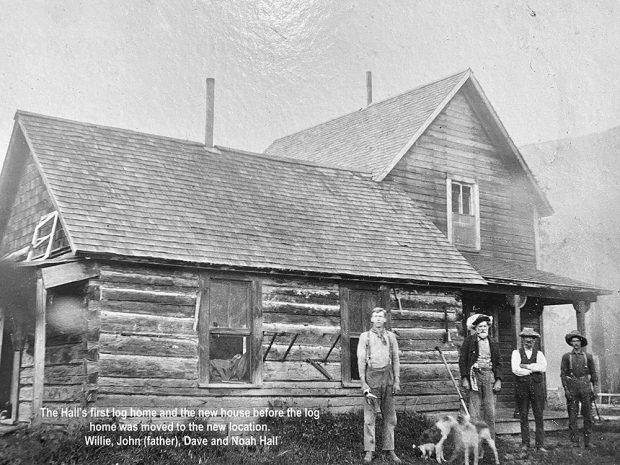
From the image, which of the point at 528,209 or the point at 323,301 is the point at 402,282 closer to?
the point at 323,301

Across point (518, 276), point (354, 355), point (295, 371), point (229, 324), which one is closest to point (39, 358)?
point (229, 324)

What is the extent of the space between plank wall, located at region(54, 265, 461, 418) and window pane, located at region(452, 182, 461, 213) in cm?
438

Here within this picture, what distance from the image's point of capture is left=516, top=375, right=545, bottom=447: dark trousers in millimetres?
13211

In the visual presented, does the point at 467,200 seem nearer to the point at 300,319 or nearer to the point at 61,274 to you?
the point at 300,319

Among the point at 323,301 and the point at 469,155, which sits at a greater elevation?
the point at 469,155

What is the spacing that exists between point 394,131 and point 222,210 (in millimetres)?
7415

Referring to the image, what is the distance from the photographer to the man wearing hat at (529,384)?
1321 centimetres

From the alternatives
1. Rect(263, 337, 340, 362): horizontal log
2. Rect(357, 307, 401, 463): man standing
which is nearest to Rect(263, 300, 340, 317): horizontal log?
Rect(263, 337, 340, 362): horizontal log

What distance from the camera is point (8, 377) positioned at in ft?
49.5

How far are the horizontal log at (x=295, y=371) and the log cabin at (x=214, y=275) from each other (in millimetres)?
28

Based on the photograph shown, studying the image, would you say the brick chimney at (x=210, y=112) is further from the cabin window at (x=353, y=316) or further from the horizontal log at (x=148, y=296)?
the horizontal log at (x=148, y=296)

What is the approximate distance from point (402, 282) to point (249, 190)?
337 centimetres

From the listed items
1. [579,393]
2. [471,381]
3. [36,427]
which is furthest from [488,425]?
[36,427]

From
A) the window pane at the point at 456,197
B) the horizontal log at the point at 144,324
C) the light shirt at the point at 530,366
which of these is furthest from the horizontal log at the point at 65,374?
the window pane at the point at 456,197
